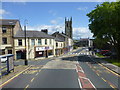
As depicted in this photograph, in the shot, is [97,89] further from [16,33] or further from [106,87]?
[16,33]

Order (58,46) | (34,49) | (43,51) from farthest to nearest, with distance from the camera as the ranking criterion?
(58,46) → (43,51) → (34,49)

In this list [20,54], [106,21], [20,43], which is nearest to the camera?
[106,21]

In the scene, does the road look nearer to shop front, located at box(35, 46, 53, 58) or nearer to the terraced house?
the terraced house

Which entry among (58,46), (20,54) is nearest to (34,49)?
(20,54)

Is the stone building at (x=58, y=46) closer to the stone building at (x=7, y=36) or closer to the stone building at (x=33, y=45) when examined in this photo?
the stone building at (x=33, y=45)

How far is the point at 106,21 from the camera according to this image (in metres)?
33.7

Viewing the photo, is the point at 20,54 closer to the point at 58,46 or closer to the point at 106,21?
the point at 58,46

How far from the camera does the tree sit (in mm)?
32594

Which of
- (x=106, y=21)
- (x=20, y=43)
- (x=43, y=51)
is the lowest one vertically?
(x=43, y=51)

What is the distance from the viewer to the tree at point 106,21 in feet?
107

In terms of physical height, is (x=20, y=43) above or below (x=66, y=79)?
above

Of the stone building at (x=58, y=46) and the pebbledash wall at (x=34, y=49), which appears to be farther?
the stone building at (x=58, y=46)

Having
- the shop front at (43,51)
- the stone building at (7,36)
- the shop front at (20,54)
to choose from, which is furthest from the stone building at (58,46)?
the stone building at (7,36)

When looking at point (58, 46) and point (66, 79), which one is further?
point (58, 46)
